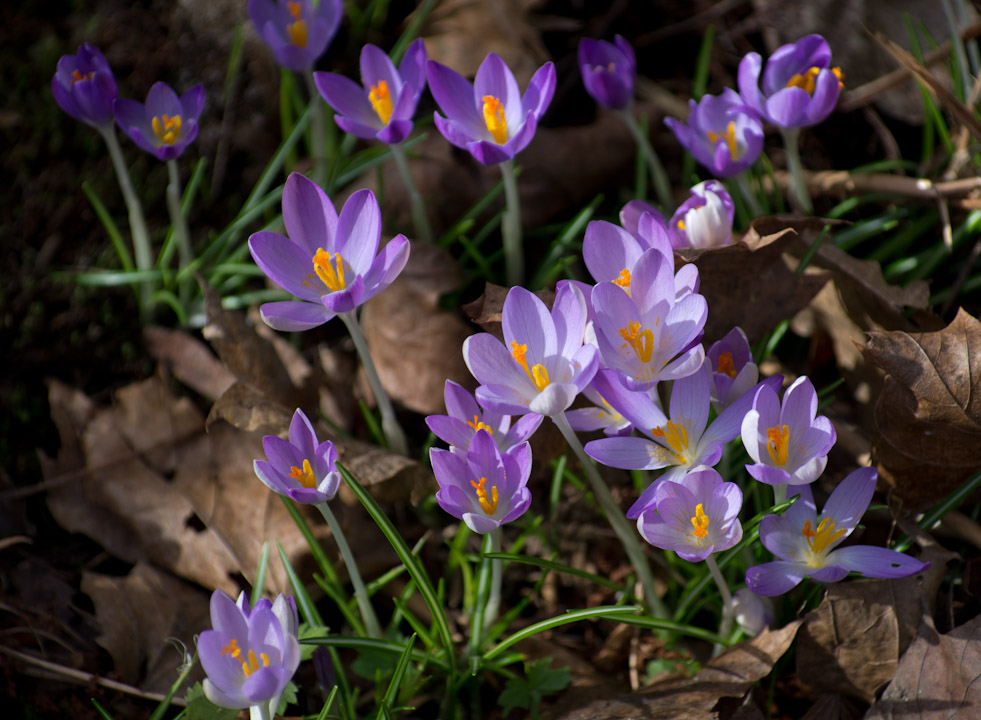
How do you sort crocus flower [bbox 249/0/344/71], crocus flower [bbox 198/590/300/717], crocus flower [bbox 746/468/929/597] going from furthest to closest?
1. crocus flower [bbox 249/0/344/71]
2. crocus flower [bbox 746/468/929/597]
3. crocus flower [bbox 198/590/300/717]

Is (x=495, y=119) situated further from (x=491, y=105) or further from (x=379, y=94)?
(x=379, y=94)

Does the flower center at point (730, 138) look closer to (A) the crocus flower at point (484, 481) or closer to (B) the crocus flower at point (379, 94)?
(B) the crocus flower at point (379, 94)

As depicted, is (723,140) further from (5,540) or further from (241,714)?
(5,540)

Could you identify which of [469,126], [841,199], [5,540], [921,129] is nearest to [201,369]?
[5,540]

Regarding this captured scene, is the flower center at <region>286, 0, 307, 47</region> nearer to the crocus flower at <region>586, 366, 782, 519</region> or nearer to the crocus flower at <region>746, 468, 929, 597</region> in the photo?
the crocus flower at <region>586, 366, 782, 519</region>

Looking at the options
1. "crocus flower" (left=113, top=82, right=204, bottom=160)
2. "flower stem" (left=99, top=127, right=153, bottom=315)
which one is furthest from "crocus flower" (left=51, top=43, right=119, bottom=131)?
"flower stem" (left=99, top=127, right=153, bottom=315)
